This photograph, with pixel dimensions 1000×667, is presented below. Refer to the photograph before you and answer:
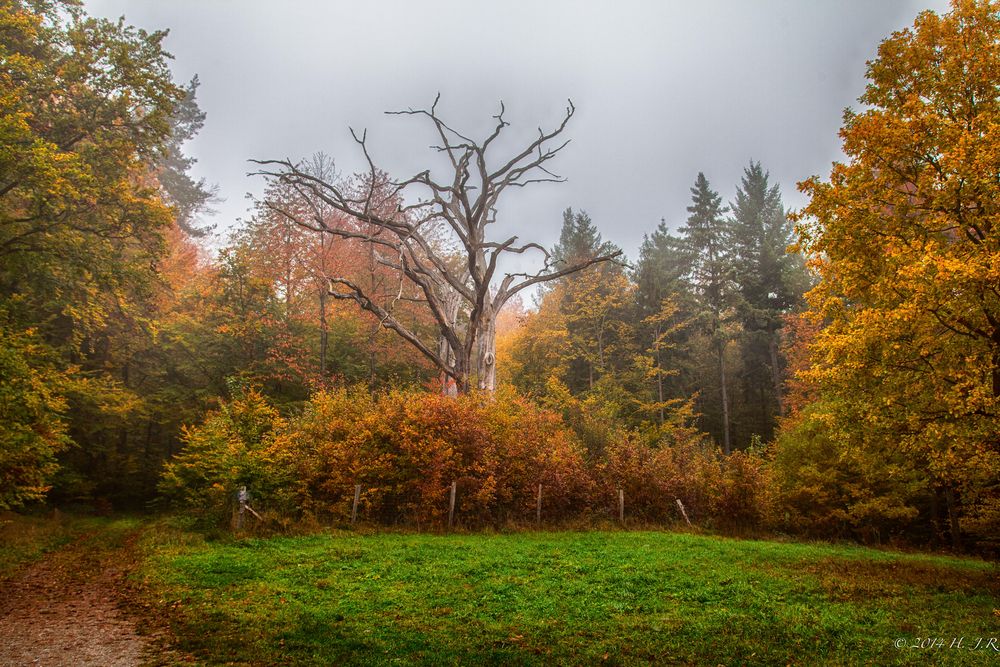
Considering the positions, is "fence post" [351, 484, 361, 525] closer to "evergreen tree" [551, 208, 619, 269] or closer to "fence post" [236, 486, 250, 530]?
"fence post" [236, 486, 250, 530]

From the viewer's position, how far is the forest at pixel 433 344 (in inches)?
355

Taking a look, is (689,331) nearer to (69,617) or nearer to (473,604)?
(473,604)

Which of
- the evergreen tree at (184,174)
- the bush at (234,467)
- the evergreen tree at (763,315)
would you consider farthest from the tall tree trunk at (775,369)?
the evergreen tree at (184,174)

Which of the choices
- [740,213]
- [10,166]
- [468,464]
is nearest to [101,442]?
[10,166]

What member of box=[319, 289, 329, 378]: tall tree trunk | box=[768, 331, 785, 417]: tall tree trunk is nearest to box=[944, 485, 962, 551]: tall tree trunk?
box=[768, 331, 785, 417]: tall tree trunk

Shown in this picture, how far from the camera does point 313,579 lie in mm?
8797

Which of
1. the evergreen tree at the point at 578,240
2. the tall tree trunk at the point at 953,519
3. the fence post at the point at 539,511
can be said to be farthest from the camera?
the evergreen tree at the point at 578,240

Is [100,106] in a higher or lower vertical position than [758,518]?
higher

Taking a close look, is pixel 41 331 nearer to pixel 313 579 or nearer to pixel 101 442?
pixel 101 442

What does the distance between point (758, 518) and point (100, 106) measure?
23.9m

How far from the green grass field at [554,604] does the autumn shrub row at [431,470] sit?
8.07 ft

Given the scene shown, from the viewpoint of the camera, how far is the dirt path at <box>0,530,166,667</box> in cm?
560

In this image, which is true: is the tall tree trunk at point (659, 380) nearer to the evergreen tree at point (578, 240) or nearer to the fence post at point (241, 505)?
the evergreen tree at point (578, 240)

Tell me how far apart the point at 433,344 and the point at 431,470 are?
13991mm
